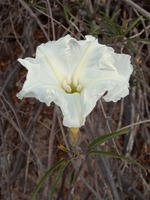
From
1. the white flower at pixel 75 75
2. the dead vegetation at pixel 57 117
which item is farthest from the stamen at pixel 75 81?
the dead vegetation at pixel 57 117

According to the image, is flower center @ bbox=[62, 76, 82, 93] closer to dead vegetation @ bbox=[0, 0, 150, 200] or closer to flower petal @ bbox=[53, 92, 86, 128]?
flower petal @ bbox=[53, 92, 86, 128]

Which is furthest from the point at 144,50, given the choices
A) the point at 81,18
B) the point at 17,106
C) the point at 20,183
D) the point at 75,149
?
the point at 75,149

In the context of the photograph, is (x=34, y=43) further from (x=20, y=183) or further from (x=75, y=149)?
(x=75, y=149)

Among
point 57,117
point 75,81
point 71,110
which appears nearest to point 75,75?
point 75,81

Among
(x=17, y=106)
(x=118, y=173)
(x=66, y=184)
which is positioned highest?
(x=17, y=106)

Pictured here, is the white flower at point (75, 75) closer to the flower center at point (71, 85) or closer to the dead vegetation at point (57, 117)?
the flower center at point (71, 85)

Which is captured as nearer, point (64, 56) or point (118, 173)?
point (64, 56)

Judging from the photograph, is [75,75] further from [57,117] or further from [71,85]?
[57,117]
